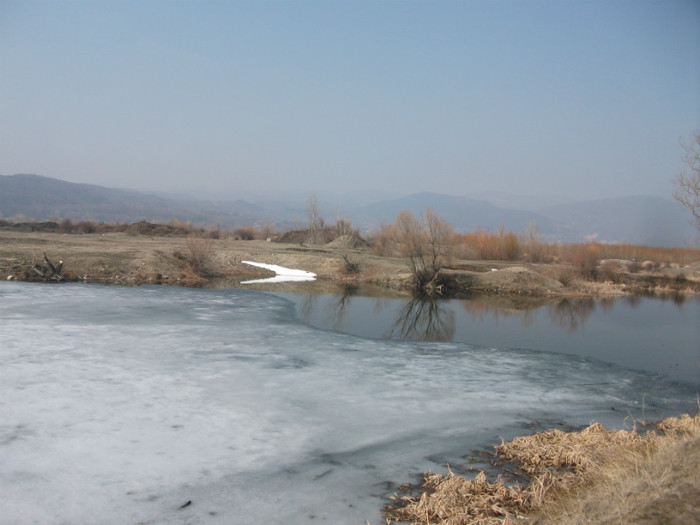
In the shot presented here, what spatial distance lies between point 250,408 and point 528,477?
3616 mm

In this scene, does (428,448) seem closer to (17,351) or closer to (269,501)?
(269,501)

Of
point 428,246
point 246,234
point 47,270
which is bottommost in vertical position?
point 47,270

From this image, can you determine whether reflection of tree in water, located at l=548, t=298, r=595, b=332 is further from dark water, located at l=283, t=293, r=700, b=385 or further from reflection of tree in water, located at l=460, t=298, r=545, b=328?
reflection of tree in water, located at l=460, t=298, r=545, b=328

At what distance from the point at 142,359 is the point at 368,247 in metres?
33.2

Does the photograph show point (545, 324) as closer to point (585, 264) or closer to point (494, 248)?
point (585, 264)

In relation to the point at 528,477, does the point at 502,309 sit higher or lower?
higher

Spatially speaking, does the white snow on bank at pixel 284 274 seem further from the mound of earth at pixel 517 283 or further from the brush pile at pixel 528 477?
the brush pile at pixel 528 477

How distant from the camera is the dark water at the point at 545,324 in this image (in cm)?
1317

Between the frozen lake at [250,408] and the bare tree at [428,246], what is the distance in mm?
11112

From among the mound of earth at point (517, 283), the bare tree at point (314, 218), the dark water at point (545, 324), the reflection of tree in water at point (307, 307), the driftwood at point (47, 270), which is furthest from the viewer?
the bare tree at point (314, 218)

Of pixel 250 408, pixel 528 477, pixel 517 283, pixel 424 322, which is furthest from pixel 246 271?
pixel 528 477

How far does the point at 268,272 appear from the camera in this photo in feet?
90.3

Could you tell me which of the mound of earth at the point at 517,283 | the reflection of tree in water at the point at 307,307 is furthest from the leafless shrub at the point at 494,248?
the reflection of tree in water at the point at 307,307

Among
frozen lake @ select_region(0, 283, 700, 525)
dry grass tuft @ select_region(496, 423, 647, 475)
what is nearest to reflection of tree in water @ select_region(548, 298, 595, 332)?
frozen lake @ select_region(0, 283, 700, 525)
